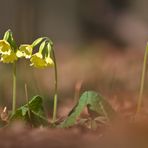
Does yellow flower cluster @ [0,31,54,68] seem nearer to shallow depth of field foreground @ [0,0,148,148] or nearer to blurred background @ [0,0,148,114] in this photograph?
shallow depth of field foreground @ [0,0,148,148]

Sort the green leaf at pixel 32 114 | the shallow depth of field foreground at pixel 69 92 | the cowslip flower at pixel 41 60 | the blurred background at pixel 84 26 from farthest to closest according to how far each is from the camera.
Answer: the blurred background at pixel 84 26, the cowslip flower at pixel 41 60, the green leaf at pixel 32 114, the shallow depth of field foreground at pixel 69 92

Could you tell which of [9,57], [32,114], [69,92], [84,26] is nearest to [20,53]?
[9,57]

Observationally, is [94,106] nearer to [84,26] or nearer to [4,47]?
[4,47]

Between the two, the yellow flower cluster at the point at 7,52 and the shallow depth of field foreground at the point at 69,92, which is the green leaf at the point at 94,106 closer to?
the shallow depth of field foreground at the point at 69,92

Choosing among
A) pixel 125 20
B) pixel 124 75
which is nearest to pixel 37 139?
pixel 124 75

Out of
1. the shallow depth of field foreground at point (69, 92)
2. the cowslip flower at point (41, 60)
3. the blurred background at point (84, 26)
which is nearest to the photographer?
the shallow depth of field foreground at point (69, 92)

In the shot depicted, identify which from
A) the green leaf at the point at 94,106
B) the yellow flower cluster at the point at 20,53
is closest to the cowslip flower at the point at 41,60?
the yellow flower cluster at the point at 20,53

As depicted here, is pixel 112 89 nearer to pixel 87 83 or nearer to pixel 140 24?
pixel 87 83
